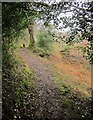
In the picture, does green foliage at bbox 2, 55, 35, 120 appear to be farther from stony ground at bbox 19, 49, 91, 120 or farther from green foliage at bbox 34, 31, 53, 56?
green foliage at bbox 34, 31, 53, 56

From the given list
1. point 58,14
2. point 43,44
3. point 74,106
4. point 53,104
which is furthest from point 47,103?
point 43,44

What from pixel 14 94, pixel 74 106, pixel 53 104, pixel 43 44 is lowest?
pixel 74 106

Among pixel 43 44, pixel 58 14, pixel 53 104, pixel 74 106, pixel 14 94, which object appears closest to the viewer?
pixel 58 14

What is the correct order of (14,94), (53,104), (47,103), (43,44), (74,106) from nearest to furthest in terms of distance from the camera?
(14,94), (47,103), (53,104), (74,106), (43,44)

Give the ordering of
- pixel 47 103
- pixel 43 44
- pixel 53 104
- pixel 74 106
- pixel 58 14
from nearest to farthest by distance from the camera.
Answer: pixel 58 14 → pixel 47 103 → pixel 53 104 → pixel 74 106 → pixel 43 44

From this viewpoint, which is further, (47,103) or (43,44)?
(43,44)

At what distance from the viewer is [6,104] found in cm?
813

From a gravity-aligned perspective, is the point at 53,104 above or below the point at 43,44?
below

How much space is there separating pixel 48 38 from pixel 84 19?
14.9 meters

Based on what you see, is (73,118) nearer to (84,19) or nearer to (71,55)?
(84,19)

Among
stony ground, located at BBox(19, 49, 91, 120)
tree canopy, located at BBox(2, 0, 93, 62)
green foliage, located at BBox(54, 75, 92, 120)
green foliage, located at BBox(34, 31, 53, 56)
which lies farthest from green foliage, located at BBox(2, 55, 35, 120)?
green foliage, located at BBox(34, 31, 53, 56)

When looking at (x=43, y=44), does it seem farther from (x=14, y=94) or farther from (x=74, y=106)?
(x=14, y=94)

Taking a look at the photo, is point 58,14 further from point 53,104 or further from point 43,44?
point 43,44

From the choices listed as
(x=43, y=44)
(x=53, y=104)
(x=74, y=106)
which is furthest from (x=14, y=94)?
(x=43, y=44)
